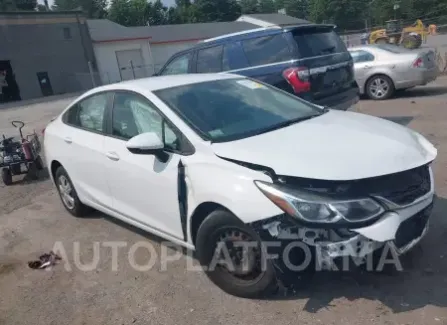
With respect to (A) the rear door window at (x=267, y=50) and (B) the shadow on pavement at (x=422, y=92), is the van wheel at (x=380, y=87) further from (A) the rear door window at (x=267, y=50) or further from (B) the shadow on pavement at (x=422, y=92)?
(A) the rear door window at (x=267, y=50)

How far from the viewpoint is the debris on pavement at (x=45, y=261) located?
446 centimetres

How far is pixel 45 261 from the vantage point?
454 cm

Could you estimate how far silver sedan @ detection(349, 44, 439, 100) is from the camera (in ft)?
Answer: 34.2

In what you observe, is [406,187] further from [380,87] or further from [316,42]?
[380,87]

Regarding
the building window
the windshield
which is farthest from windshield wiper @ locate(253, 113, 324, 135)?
the building window

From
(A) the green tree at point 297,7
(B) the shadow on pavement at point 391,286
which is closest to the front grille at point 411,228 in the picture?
(B) the shadow on pavement at point 391,286

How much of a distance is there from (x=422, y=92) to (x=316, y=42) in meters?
5.50

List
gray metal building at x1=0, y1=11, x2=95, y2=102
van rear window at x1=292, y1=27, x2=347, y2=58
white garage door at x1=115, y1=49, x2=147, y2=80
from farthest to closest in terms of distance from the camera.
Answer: white garage door at x1=115, y1=49, x2=147, y2=80 < gray metal building at x1=0, y1=11, x2=95, y2=102 < van rear window at x1=292, y1=27, x2=347, y2=58

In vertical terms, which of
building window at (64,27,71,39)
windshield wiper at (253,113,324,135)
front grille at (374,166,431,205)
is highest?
building window at (64,27,71,39)

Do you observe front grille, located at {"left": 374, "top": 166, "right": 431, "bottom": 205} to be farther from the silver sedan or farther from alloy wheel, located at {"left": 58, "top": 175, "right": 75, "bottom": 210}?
the silver sedan

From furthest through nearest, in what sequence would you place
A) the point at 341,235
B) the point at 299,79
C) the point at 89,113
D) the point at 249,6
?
the point at 249,6, the point at 299,79, the point at 89,113, the point at 341,235

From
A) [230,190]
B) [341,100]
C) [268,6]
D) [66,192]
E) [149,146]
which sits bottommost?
[66,192]

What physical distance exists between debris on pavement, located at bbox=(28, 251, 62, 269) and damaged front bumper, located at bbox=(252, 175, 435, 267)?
2455mm

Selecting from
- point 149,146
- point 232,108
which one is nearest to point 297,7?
point 232,108
